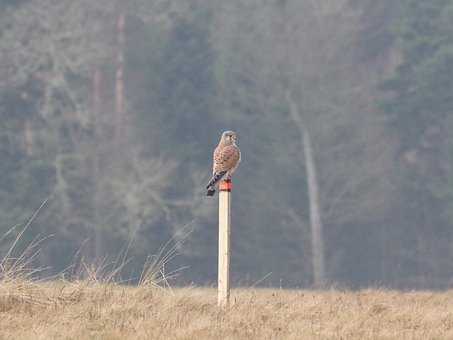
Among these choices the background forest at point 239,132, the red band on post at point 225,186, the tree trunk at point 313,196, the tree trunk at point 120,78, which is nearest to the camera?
the red band on post at point 225,186

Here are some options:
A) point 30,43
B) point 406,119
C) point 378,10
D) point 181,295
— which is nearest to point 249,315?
point 181,295

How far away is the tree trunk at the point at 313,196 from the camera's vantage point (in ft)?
136

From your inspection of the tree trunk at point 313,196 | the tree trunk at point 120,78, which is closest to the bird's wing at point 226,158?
the tree trunk at point 313,196

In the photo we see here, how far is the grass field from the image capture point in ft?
31.1

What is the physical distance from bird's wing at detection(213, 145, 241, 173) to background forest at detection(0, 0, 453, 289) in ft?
89.0

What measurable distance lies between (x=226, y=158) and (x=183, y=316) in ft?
7.81

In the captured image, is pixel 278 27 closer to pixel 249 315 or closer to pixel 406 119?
pixel 406 119

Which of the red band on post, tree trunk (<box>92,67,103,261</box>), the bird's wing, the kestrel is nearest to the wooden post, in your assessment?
the red band on post

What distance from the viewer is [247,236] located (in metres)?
43.2

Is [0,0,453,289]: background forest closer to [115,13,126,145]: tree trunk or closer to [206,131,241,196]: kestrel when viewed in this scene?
[115,13,126,145]: tree trunk

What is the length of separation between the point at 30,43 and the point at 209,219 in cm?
803

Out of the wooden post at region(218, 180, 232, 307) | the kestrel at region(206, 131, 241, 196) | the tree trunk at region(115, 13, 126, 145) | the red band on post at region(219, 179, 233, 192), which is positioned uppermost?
the tree trunk at region(115, 13, 126, 145)

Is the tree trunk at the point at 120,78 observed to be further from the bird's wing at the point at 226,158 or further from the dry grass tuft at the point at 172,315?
the dry grass tuft at the point at 172,315

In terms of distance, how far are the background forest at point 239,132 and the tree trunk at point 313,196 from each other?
0.06 meters
